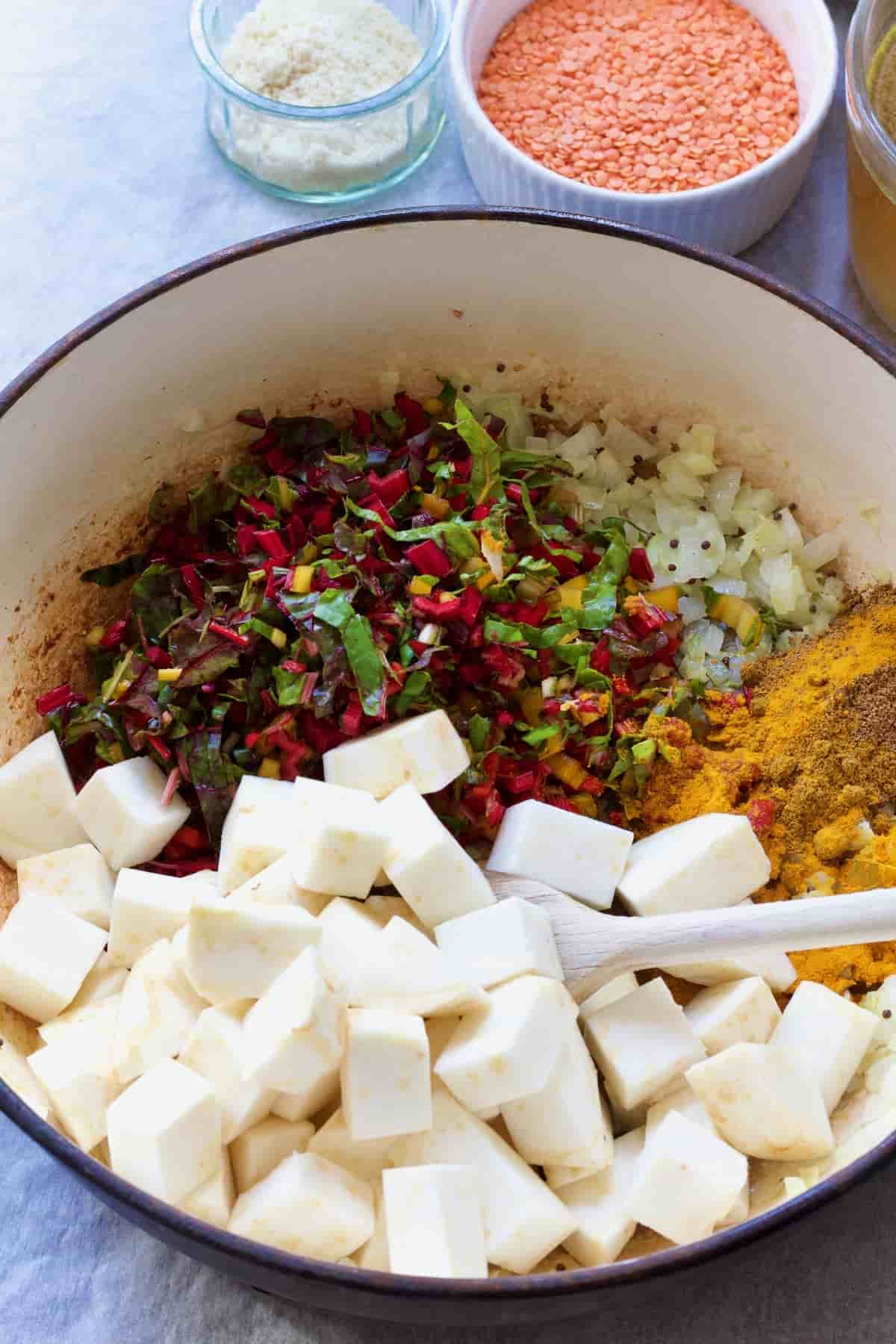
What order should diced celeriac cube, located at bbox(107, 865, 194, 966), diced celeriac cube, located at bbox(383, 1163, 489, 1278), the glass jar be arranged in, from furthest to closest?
the glass jar
diced celeriac cube, located at bbox(107, 865, 194, 966)
diced celeriac cube, located at bbox(383, 1163, 489, 1278)

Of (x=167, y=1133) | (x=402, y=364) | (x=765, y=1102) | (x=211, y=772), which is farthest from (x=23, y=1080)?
(x=402, y=364)

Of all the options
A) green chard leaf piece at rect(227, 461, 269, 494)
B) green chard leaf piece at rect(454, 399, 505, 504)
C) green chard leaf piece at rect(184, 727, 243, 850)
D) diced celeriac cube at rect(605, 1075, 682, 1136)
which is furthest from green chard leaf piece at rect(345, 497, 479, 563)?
diced celeriac cube at rect(605, 1075, 682, 1136)

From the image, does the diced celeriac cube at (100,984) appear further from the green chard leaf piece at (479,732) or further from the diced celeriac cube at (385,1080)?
the green chard leaf piece at (479,732)

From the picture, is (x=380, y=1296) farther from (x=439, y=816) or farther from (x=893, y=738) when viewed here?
(x=893, y=738)

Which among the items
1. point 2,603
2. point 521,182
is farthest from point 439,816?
point 521,182

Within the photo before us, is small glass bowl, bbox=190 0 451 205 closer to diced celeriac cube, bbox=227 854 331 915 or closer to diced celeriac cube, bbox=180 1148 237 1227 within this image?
diced celeriac cube, bbox=227 854 331 915

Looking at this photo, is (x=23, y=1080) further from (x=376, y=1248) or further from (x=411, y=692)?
(x=411, y=692)

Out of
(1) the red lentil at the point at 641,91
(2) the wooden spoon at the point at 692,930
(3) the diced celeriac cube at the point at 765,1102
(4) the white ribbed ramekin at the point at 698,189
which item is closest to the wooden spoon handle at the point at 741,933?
(2) the wooden spoon at the point at 692,930
